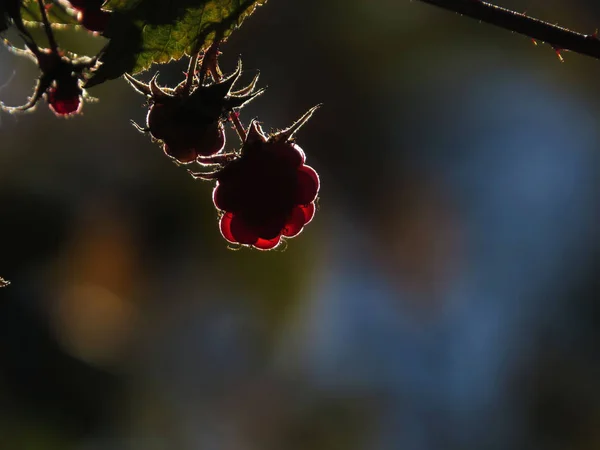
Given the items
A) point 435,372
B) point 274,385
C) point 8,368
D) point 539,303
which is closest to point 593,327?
point 539,303

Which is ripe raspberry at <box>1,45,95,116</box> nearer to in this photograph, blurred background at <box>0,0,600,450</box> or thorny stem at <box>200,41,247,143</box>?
thorny stem at <box>200,41,247,143</box>

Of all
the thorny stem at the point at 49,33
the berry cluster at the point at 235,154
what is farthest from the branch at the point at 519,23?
the thorny stem at the point at 49,33

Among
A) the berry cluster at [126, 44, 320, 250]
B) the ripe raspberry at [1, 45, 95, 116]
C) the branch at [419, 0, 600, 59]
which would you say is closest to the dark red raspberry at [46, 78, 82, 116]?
the ripe raspberry at [1, 45, 95, 116]

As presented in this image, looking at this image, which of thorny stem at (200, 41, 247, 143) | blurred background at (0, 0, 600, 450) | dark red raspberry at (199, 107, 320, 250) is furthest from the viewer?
blurred background at (0, 0, 600, 450)

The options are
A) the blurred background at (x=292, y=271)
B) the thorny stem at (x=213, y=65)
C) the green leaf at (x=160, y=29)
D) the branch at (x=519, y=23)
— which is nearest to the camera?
the branch at (x=519, y=23)

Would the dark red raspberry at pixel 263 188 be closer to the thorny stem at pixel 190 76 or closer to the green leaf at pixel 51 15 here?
the thorny stem at pixel 190 76

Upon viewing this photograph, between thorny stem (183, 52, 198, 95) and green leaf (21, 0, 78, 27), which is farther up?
thorny stem (183, 52, 198, 95)
